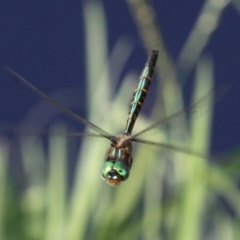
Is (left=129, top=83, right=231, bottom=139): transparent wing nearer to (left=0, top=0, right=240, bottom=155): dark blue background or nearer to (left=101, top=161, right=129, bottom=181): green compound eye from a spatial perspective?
(left=101, top=161, right=129, bottom=181): green compound eye

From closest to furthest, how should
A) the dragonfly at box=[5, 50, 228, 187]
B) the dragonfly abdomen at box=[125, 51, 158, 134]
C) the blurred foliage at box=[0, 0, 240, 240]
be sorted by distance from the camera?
the dragonfly at box=[5, 50, 228, 187]
the dragonfly abdomen at box=[125, 51, 158, 134]
the blurred foliage at box=[0, 0, 240, 240]

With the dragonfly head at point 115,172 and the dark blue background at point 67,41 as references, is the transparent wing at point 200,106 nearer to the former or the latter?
the dragonfly head at point 115,172

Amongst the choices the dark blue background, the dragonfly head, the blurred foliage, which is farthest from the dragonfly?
the dark blue background

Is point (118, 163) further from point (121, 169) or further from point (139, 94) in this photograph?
point (139, 94)

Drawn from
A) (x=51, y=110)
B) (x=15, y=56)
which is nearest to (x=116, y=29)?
(x=15, y=56)

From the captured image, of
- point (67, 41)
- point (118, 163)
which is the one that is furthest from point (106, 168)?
point (67, 41)

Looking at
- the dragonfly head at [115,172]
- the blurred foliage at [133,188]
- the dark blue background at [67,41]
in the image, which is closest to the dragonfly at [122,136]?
the dragonfly head at [115,172]

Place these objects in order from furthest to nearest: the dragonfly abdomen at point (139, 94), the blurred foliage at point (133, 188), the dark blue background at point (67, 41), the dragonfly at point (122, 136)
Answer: the dark blue background at point (67, 41)
the blurred foliage at point (133, 188)
the dragonfly abdomen at point (139, 94)
the dragonfly at point (122, 136)
